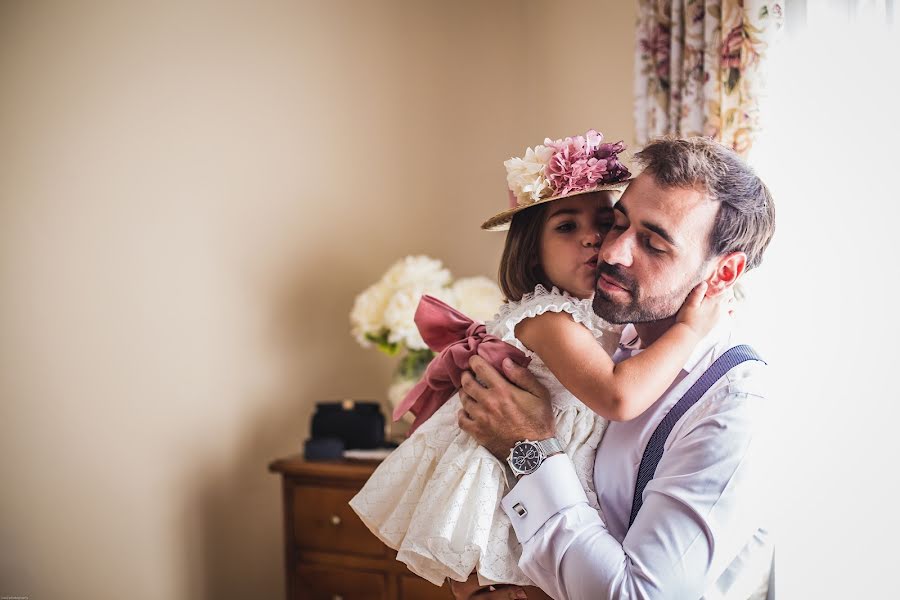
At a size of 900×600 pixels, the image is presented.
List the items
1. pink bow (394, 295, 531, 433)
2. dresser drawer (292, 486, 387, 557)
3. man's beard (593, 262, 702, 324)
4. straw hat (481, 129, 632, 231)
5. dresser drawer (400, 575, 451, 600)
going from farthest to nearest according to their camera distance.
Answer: dresser drawer (292, 486, 387, 557) → dresser drawer (400, 575, 451, 600) → pink bow (394, 295, 531, 433) → straw hat (481, 129, 632, 231) → man's beard (593, 262, 702, 324)

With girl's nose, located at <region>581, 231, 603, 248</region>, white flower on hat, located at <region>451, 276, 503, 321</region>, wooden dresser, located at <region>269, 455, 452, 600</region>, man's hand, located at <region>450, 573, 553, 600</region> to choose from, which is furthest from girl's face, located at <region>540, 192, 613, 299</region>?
wooden dresser, located at <region>269, 455, 452, 600</region>

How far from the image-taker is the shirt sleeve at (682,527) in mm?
1254

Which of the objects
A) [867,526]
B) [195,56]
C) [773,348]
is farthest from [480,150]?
[867,526]

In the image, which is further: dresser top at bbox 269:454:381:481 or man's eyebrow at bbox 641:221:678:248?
dresser top at bbox 269:454:381:481

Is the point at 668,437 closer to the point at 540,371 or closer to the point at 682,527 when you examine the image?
the point at 682,527

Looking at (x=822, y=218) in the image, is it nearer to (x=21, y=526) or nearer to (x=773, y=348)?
(x=773, y=348)

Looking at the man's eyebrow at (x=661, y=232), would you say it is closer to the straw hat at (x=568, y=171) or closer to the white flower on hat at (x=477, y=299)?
the straw hat at (x=568, y=171)

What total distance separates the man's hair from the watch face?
0.52m

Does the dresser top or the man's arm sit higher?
the man's arm

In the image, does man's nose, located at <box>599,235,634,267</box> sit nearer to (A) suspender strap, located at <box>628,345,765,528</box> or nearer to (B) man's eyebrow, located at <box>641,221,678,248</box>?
(B) man's eyebrow, located at <box>641,221,678,248</box>

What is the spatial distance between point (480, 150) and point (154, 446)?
197cm

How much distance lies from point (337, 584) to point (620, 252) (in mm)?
1928

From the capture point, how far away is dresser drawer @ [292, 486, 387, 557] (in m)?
2.73

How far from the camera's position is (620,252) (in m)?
1.45
